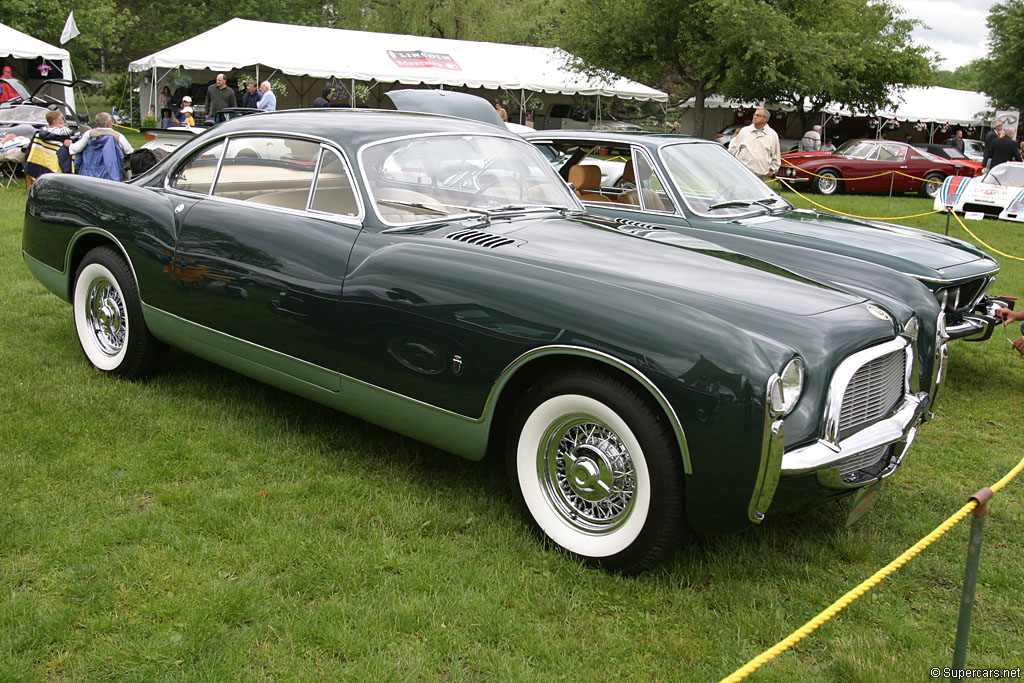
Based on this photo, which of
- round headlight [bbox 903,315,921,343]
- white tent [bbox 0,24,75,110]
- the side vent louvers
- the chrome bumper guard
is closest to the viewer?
the chrome bumper guard

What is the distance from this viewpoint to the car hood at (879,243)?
5.59 m

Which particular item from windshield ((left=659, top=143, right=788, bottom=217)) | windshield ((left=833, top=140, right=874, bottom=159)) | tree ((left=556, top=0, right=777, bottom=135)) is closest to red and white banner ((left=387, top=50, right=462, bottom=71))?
tree ((left=556, top=0, right=777, bottom=135))

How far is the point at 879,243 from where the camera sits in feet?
19.3

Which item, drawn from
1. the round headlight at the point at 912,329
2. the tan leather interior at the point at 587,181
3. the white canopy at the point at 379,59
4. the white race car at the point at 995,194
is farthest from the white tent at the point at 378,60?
the round headlight at the point at 912,329

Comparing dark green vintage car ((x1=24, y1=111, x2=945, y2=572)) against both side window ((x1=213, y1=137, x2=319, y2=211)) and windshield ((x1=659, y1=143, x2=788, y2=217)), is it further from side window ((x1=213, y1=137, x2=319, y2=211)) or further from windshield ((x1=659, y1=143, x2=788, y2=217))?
windshield ((x1=659, y1=143, x2=788, y2=217))

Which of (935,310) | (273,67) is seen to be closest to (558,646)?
(935,310)

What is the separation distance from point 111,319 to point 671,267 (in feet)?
11.0

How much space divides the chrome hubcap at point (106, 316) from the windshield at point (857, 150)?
752 inches

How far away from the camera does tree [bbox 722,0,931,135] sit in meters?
20.5

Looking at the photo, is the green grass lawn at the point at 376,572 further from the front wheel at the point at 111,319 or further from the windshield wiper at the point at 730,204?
the windshield wiper at the point at 730,204

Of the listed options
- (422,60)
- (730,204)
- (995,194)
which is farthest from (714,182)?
(422,60)

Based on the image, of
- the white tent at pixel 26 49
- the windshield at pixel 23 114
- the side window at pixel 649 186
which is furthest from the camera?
the white tent at pixel 26 49

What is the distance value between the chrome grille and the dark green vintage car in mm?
13

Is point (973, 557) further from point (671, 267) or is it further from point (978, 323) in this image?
point (978, 323)
